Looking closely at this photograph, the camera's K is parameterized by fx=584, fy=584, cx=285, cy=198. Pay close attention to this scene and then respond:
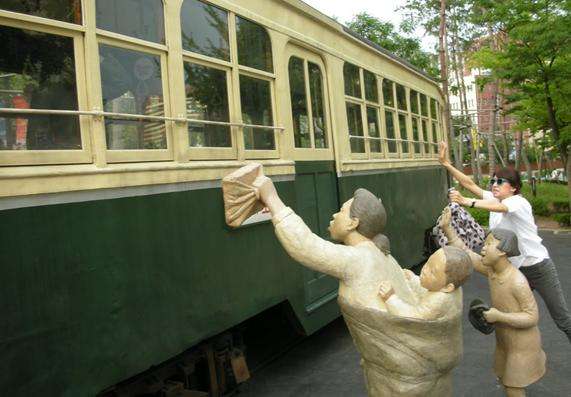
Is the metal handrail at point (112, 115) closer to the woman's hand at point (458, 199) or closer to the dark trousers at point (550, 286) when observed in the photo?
the woman's hand at point (458, 199)

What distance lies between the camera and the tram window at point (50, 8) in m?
2.46

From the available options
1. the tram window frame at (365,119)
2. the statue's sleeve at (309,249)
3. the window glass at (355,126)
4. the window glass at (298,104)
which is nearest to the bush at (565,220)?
the tram window frame at (365,119)

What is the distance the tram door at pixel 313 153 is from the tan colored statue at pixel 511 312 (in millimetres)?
1530

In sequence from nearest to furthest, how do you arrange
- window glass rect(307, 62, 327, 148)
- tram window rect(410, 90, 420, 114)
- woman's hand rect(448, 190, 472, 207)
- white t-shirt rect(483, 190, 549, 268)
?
woman's hand rect(448, 190, 472, 207) < white t-shirt rect(483, 190, 549, 268) < window glass rect(307, 62, 327, 148) < tram window rect(410, 90, 420, 114)

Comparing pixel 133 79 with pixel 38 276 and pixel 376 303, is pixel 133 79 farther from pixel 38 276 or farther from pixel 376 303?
pixel 376 303

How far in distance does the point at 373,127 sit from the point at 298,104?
1767mm

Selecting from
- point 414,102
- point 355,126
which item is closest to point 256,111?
point 355,126

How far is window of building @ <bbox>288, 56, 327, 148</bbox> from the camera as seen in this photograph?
470cm

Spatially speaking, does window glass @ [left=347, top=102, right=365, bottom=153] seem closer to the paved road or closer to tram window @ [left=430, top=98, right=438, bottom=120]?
the paved road

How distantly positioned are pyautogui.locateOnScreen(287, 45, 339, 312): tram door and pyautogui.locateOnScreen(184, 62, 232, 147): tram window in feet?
2.92

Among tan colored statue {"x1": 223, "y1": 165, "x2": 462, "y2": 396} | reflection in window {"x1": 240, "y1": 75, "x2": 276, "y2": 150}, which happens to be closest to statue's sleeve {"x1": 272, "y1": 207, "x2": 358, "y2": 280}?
tan colored statue {"x1": 223, "y1": 165, "x2": 462, "y2": 396}

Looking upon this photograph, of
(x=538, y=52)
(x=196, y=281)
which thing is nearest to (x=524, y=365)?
(x=196, y=281)

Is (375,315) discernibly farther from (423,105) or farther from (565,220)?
(565,220)

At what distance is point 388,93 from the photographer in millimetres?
6883
